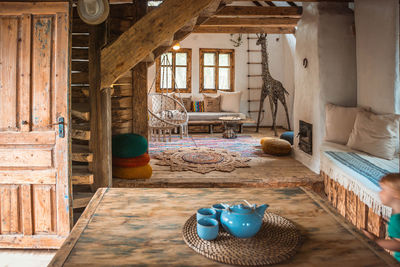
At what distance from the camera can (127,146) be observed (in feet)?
14.5

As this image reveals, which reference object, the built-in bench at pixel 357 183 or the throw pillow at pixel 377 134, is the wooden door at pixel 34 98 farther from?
the throw pillow at pixel 377 134

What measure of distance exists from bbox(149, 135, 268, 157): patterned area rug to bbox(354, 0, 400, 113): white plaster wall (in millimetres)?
2423

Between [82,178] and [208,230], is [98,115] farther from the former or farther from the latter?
[208,230]

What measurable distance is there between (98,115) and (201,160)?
8.20 ft

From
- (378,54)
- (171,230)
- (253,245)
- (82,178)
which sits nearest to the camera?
(253,245)

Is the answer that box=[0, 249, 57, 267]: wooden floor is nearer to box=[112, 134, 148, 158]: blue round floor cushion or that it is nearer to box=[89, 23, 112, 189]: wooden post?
box=[89, 23, 112, 189]: wooden post

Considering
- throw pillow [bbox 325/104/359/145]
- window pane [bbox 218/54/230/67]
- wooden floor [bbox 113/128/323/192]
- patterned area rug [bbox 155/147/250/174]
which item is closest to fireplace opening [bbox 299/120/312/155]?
wooden floor [bbox 113/128/323/192]

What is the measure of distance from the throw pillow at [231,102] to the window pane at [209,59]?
124cm

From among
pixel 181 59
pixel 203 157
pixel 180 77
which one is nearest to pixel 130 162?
pixel 203 157

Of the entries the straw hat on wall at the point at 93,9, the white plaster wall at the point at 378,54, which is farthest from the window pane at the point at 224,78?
the straw hat on wall at the point at 93,9

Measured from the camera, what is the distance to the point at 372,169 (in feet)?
12.1

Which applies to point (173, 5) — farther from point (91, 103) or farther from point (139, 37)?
point (91, 103)

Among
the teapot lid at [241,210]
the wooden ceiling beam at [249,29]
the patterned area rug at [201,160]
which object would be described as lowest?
the patterned area rug at [201,160]

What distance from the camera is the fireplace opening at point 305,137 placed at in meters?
5.64
